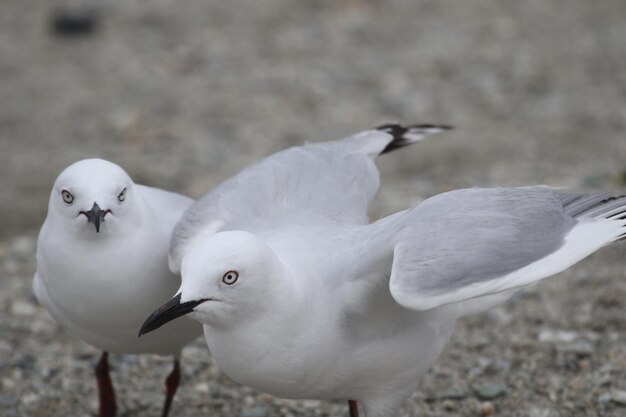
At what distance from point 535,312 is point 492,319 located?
0.21 metres

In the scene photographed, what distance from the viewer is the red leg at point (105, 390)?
435 centimetres

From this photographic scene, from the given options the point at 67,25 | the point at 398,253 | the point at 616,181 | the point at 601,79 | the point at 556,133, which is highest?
the point at 67,25

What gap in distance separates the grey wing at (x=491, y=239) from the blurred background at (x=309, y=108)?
1225mm

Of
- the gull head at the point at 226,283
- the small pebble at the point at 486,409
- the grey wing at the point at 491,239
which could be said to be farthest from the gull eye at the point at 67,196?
the small pebble at the point at 486,409

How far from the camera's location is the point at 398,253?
10.3 ft

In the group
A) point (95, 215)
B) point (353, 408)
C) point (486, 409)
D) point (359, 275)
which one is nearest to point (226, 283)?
point (359, 275)

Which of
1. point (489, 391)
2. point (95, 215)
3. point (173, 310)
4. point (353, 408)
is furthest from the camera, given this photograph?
point (489, 391)

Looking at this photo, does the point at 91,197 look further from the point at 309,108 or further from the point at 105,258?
the point at 309,108

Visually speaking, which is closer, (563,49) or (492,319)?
(492,319)

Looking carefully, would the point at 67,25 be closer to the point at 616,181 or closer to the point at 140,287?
A: the point at 616,181

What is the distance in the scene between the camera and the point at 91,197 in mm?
3557

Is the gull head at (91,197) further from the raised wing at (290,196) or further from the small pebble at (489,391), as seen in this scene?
the small pebble at (489,391)

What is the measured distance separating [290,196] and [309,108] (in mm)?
3787

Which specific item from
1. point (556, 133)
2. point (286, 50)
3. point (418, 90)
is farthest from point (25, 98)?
point (556, 133)
